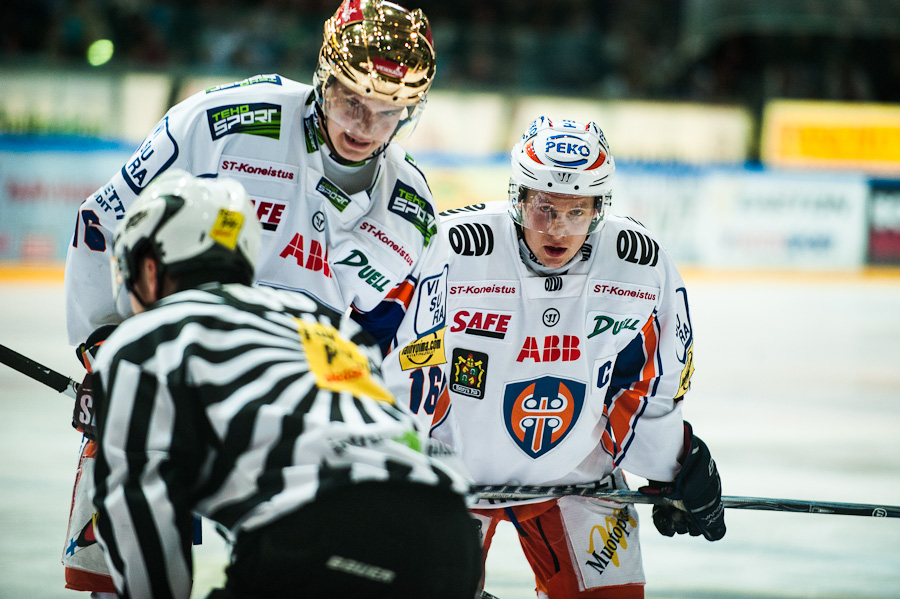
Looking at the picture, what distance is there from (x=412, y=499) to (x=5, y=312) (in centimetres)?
642

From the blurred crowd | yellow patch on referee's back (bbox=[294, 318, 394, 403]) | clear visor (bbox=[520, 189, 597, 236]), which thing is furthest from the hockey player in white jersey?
the blurred crowd

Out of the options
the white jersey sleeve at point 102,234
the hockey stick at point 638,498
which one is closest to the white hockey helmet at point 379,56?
the white jersey sleeve at point 102,234

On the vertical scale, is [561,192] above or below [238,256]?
above

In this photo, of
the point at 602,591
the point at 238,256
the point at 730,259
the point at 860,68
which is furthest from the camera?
the point at 860,68

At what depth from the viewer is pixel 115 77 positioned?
33.0 ft

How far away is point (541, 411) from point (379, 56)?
1086mm

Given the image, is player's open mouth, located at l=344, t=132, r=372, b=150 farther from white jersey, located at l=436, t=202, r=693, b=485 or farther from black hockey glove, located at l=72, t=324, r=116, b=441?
black hockey glove, located at l=72, t=324, r=116, b=441

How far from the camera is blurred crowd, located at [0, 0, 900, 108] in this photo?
10.6 m

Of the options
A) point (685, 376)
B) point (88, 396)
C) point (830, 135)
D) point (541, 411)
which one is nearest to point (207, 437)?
point (88, 396)

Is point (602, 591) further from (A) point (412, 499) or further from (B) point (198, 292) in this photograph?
(B) point (198, 292)

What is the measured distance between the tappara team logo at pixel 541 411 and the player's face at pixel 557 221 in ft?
1.14

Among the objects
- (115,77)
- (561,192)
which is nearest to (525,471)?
(561,192)

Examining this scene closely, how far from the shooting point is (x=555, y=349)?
9.38 feet

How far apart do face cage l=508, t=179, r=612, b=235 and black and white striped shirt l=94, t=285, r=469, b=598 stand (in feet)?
4.76
